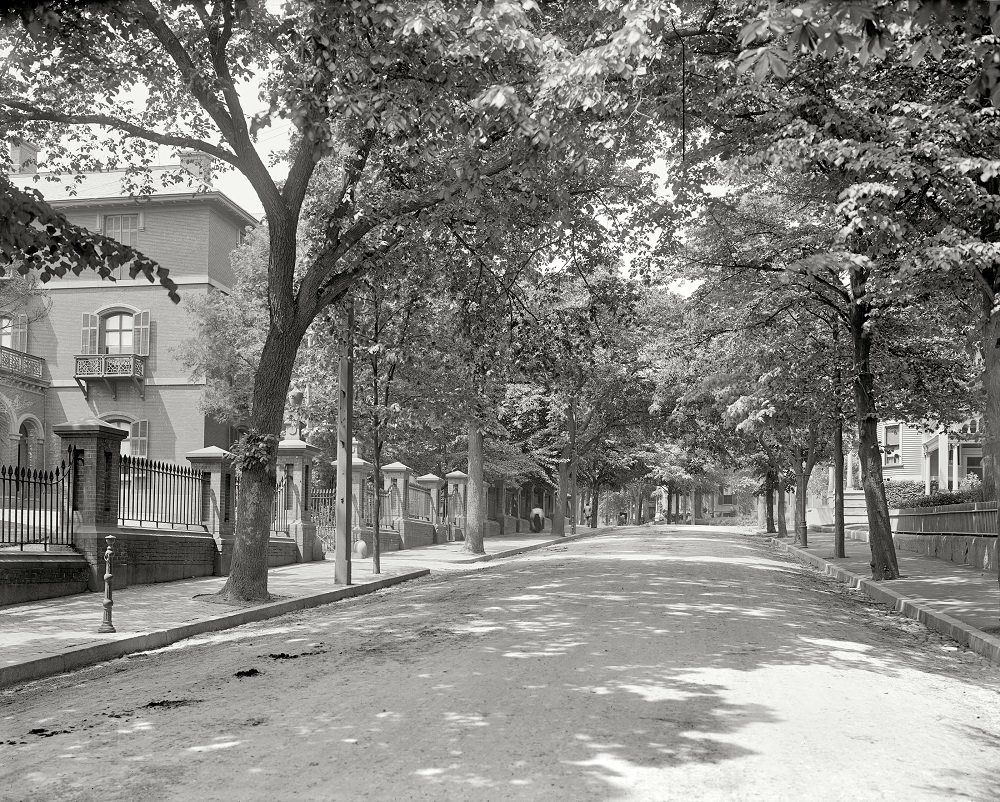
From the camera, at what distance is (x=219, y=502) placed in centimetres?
1927

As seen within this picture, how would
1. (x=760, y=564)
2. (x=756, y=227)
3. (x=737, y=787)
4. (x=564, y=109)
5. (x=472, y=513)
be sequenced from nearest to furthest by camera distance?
(x=737, y=787) → (x=564, y=109) → (x=756, y=227) → (x=760, y=564) → (x=472, y=513)

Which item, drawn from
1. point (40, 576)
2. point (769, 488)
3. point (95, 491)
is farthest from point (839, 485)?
point (769, 488)

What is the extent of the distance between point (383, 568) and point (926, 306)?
1246cm

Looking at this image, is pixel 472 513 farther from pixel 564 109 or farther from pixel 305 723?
pixel 305 723

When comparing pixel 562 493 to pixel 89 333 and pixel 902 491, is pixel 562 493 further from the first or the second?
pixel 89 333

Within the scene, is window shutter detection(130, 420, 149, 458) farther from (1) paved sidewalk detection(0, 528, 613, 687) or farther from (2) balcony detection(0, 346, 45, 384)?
(1) paved sidewalk detection(0, 528, 613, 687)

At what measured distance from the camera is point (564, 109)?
9508 mm

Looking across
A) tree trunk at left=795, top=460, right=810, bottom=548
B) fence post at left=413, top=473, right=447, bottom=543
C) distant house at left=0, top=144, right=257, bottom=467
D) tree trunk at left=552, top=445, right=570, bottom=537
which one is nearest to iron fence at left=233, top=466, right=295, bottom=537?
fence post at left=413, top=473, right=447, bottom=543

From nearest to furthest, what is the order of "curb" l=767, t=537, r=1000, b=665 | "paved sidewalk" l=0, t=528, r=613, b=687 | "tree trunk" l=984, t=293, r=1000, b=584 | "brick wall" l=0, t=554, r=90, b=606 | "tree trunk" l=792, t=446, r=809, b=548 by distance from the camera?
"paved sidewalk" l=0, t=528, r=613, b=687 < "curb" l=767, t=537, r=1000, b=665 < "tree trunk" l=984, t=293, r=1000, b=584 < "brick wall" l=0, t=554, r=90, b=606 < "tree trunk" l=792, t=446, r=809, b=548

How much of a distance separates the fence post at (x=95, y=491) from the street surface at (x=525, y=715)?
171 inches

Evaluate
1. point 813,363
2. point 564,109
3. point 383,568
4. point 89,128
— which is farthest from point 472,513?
point 564,109

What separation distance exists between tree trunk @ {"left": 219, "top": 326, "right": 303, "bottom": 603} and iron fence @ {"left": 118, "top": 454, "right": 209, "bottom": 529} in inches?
115

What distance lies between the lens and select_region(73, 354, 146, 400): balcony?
36.7 metres

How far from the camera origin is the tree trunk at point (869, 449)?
17.7 meters
